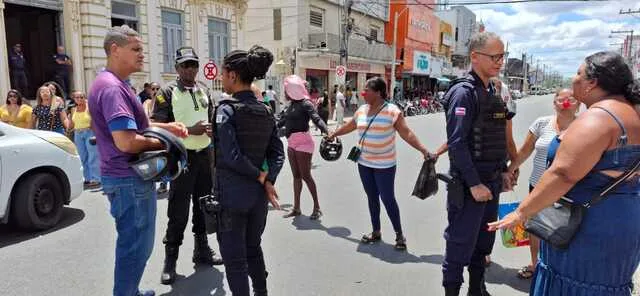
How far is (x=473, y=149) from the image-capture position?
121 inches

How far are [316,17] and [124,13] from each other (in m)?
14.8

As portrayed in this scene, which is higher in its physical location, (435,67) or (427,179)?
(435,67)

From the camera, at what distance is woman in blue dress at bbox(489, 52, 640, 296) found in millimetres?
Answer: 2000

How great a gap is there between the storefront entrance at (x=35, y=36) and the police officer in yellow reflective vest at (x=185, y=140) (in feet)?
39.5

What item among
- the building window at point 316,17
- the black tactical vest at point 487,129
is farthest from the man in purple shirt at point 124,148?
the building window at point 316,17

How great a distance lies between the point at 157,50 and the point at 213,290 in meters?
14.1

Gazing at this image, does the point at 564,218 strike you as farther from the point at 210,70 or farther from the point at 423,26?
the point at 423,26

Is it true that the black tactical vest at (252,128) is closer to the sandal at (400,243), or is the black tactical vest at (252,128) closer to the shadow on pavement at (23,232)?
the sandal at (400,243)

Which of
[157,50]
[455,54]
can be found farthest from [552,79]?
[157,50]

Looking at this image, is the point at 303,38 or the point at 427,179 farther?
the point at 303,38

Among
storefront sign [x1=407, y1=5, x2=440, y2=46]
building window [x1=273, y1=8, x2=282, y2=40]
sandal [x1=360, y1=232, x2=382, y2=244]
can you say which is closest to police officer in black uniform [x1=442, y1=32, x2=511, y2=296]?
sandal [x1=360, y1=232, x2=382, y2=244]

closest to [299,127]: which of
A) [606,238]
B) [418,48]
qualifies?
[606,238]

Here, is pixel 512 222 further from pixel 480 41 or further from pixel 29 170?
pixel 29 170

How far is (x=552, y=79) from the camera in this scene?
18875cm
